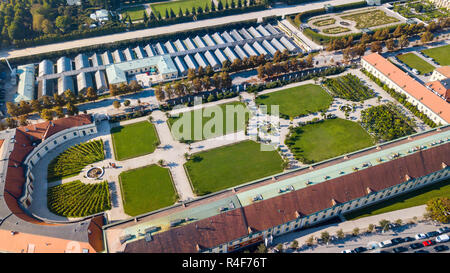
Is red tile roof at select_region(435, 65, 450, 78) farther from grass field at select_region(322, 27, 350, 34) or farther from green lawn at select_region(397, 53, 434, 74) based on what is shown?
grass field at select_region(322, 27, 350, 34)

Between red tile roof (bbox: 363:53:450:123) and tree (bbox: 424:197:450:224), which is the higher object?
red tile roof (bbox: 363:53:450:123)

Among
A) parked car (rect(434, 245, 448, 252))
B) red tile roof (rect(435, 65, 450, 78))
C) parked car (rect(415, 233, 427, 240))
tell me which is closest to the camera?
parked car (rect(434, 245, 448, 252))

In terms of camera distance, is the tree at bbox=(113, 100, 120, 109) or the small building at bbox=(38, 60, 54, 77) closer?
the tree at bbox=(113, 100, 120, 109)

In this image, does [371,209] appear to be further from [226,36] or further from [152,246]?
[226,36]

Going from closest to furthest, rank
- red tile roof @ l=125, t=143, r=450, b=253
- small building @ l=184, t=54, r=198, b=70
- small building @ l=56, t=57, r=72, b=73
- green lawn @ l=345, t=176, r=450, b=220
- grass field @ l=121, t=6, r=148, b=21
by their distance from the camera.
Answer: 1. red tile roof @ l=125, t=143, r=450, b=253
2. green lawn @ l=345, t=176, r=450, b=220
3. small building @ l=56, t=57, r=72, b=73
4. small building @ l=184, t=54, r=198, b=70
5. grass field @ l=121, t=6, r=148, b=21

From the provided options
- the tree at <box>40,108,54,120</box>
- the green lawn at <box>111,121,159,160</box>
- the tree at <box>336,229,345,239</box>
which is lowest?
the tree at <box>336,229,345,239</box>

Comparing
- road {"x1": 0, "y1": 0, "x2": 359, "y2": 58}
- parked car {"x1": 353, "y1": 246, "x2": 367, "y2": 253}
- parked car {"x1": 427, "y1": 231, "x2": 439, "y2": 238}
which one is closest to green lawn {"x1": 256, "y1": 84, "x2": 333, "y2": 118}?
parked car {"x1": 353, "y1": 246, "x2": 367, "y2": 253}
